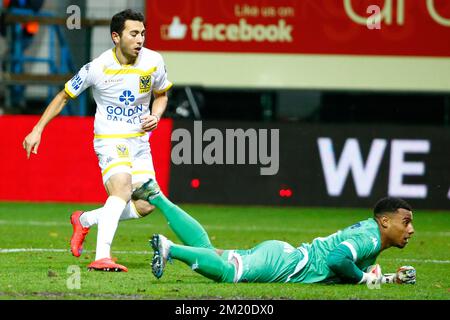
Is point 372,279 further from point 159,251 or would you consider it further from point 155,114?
point 155,114

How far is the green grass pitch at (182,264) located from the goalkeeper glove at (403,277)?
0.08m

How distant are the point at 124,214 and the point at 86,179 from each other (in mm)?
8328

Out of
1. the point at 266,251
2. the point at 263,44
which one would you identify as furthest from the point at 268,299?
A: the point at 263,44

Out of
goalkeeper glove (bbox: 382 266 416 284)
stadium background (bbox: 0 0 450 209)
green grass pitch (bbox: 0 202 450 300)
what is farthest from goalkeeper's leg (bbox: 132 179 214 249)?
stadium background (bbox: 0 0 450 209)

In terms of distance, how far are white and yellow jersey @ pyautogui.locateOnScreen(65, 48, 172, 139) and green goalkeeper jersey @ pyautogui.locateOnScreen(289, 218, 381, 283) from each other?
212 cm

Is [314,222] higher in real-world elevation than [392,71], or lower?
lower

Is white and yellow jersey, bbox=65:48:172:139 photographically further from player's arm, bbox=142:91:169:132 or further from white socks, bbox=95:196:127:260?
white socks, bbox=95:196:127:260

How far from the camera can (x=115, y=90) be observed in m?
10.3

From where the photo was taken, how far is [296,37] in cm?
2017

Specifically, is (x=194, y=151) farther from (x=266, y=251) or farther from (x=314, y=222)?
(x=266, y=251)

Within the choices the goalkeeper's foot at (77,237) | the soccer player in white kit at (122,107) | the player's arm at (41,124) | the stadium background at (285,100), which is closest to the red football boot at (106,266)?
the soccer player in white kit at (122,107)

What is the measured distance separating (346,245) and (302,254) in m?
0.41

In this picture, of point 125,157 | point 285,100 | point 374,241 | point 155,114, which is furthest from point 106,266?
point 285,100
